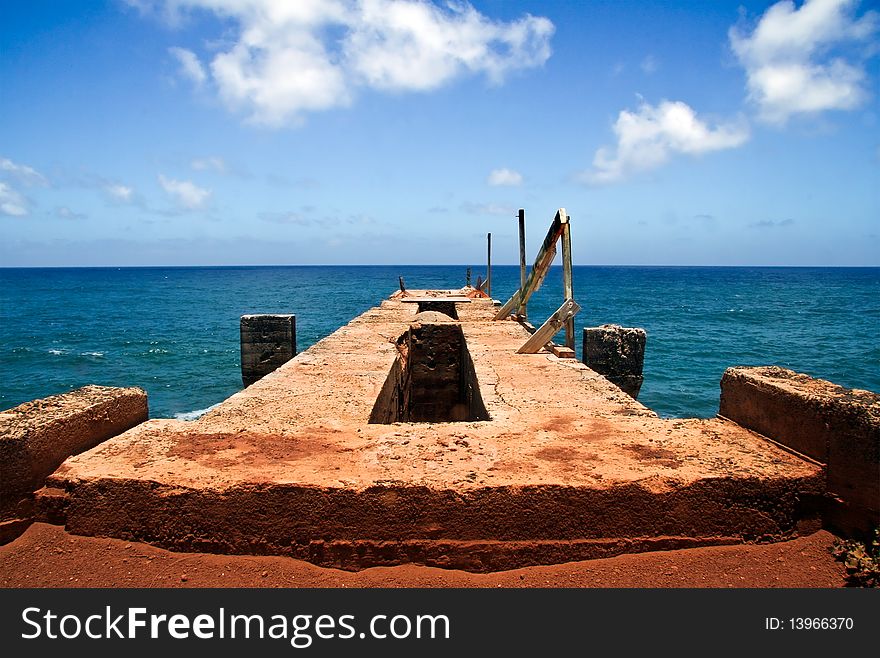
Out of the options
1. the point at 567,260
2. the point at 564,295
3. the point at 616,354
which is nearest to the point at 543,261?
the point at 567,260

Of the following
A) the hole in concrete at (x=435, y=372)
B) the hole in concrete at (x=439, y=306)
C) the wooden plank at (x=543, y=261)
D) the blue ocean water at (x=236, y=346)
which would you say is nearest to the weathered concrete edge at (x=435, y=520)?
the wooden plank at (x=543, y=261)

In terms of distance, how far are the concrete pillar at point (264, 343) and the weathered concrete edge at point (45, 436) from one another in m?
6.55

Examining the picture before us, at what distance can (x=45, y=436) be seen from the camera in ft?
8.97

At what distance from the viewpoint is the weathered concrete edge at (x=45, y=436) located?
2.60 metres

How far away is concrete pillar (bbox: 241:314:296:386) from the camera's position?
9.95 m

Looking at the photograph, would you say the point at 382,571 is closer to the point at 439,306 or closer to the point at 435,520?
the point at 435,520

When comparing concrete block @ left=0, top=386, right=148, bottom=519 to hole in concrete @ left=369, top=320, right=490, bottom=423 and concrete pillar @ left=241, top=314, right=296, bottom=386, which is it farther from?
concrete pillar @ left=241, top=314, right=296, bottom=386

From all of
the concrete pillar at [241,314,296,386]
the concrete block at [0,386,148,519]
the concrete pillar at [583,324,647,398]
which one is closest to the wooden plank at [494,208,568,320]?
the concrete pillar at [583,324,647,398]

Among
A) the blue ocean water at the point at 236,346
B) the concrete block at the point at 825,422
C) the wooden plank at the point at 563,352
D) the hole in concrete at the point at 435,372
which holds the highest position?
the concrete block at the point at 825,422

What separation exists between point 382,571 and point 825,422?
2.36 m

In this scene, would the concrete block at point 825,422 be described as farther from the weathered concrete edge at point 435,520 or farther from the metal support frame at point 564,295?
the metal support frame at point 564,295
